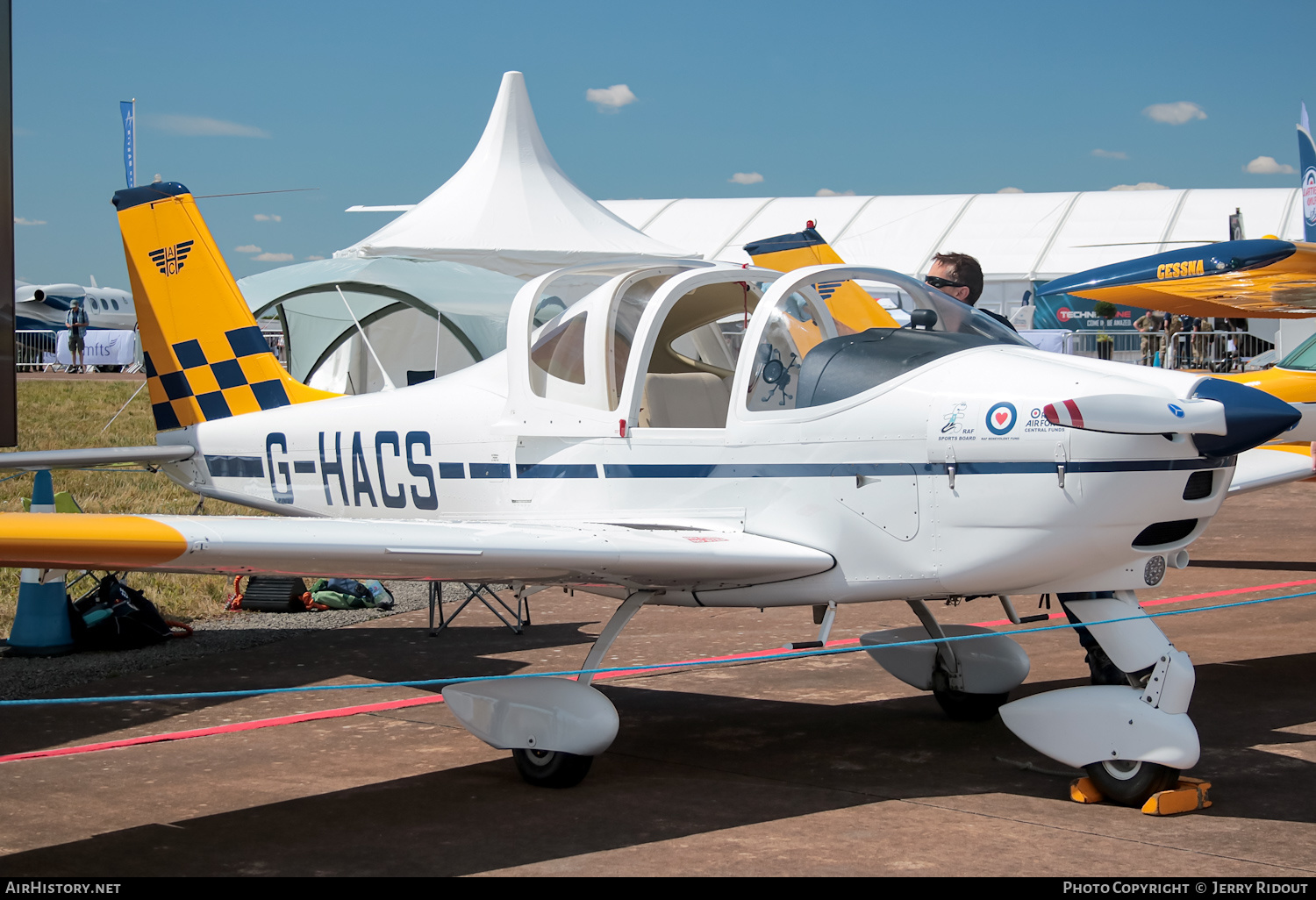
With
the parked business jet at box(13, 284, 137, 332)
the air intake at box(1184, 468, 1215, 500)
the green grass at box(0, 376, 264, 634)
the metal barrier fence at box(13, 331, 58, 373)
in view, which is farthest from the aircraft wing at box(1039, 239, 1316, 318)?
the parked business jet at box(13, 284, 137, 332)

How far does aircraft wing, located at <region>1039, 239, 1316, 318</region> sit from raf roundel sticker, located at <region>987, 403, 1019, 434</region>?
8.01 m

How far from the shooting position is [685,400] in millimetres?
5688

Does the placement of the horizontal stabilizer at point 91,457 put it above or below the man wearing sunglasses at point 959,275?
below

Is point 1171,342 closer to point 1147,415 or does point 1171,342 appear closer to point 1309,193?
point 1309,193

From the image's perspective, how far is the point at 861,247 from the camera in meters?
41.6

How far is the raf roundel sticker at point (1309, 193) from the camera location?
20.6m

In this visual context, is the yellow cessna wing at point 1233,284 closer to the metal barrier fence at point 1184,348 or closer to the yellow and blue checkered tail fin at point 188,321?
the yellow and blue checkered tail fin at point 188,321

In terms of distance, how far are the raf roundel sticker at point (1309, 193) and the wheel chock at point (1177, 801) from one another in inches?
751

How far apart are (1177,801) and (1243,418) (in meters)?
1.33

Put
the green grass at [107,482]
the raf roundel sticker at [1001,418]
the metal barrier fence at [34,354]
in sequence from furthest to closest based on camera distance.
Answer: the metal barrier fence at [34,354], the green grass at [107,482], the raf roundel sticker at [1001,418]

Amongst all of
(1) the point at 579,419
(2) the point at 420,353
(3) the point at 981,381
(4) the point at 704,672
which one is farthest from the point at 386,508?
(2) the point at 420,353

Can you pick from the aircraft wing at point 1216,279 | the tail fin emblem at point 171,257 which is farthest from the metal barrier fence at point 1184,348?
the tail fin emblem at point 171,257

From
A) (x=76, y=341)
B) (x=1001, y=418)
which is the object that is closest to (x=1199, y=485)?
(x=1001, y=418)

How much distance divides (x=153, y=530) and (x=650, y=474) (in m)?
2.04
